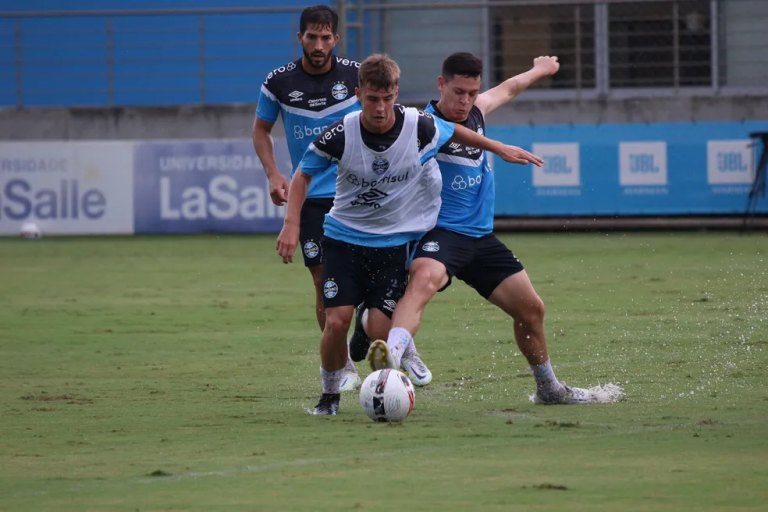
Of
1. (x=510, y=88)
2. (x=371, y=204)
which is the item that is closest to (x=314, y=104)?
(x=510, y=88)

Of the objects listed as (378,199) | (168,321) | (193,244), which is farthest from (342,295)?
(193,244)

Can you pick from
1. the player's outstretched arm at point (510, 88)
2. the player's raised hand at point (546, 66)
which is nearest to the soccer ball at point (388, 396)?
the player's outstretched arm at point (510, 88)

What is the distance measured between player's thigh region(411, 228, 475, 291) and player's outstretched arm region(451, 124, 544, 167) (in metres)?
0.56

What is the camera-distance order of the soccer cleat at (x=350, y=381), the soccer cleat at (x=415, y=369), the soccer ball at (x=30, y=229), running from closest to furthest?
the soccer cleat at (x=415, y=369), the soccer cleat at (x=350, y=381), the soccer ball at (x=30, y=229)

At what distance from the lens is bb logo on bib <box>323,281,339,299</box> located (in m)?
7.34

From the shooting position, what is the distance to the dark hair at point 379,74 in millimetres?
6902

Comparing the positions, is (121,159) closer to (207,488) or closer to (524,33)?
(524,33)

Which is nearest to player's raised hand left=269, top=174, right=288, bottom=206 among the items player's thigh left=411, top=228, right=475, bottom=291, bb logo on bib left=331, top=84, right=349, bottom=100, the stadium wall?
bb logo on bib left=331, top=84, right=349, bottom=100

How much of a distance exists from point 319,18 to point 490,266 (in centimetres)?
207

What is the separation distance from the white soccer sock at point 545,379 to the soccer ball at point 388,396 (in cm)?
101

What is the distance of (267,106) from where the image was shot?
902 centimetres

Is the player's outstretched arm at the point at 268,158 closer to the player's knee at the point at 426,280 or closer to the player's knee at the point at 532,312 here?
the player's knee at the point at 426,280

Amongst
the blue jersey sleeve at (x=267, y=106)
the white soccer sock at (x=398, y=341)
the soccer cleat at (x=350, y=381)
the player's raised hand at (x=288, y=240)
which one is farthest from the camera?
the blue jersey sleeve at (x=267, y=106)

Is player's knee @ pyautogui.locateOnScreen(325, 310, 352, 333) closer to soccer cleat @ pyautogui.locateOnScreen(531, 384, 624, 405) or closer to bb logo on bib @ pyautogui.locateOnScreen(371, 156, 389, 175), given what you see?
bb logo on bib @ pyautogui.locateOnScreen(371, 156, 389, 175)
